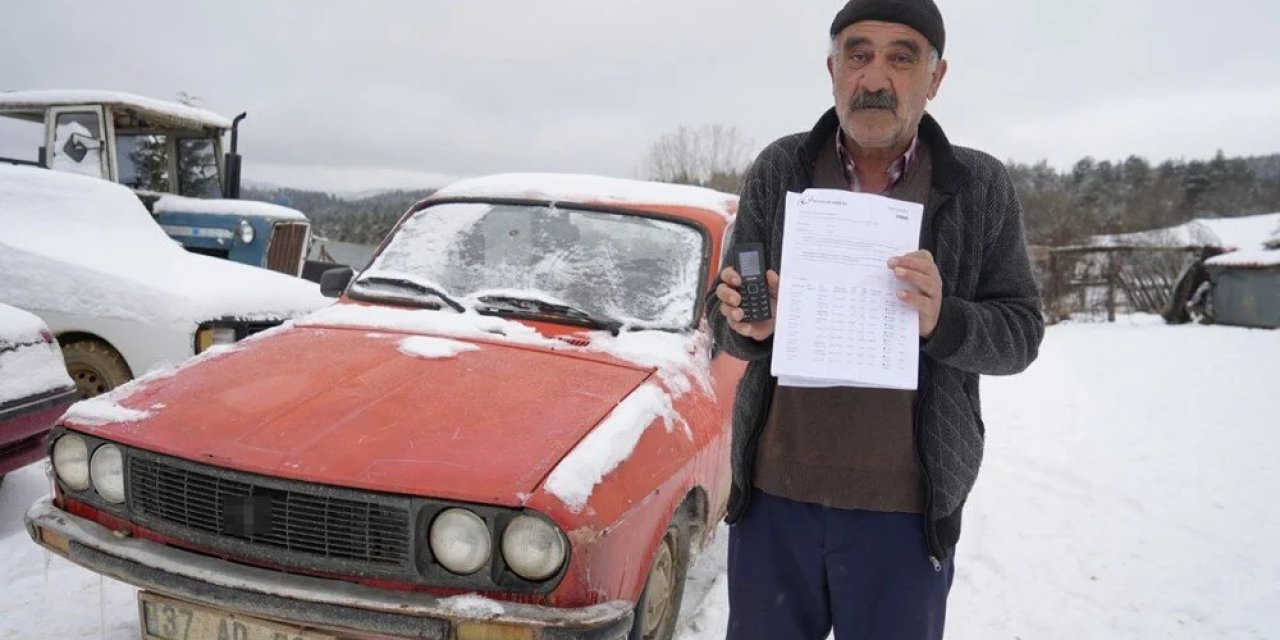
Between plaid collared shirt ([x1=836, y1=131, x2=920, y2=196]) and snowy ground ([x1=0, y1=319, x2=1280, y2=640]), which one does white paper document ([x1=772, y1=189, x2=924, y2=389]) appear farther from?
snowy ground ([x1=0, y1=319, x2=1280, y2=640])

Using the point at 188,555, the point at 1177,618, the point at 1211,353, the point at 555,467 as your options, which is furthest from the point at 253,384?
the point at 1211,353

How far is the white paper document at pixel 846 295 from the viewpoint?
1.67 metres

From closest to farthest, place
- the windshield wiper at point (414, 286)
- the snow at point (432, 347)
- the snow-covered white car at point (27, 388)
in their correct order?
the snow at point (432, 347)
the windshield wiper at point (414, 286)
the snow-covered white car at point (27, 388)

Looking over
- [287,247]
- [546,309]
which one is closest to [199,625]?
[546,309]

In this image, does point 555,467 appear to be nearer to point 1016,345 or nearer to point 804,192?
point 804,192

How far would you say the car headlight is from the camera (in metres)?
4.70

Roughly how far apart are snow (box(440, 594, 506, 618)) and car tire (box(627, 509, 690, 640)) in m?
0.59

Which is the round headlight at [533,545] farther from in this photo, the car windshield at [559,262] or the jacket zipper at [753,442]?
the car windshield at [559,262]

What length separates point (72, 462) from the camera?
235 cm

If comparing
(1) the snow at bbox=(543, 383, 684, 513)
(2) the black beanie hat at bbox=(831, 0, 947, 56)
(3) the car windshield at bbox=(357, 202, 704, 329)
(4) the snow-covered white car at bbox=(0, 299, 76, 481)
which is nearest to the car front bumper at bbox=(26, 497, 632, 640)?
(1) the snow at bbox=(543, 383, 684, 513)

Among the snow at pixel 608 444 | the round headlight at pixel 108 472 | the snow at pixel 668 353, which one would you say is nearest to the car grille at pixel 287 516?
the round headlight at pixel 108 472

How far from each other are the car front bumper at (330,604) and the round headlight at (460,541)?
0.10 meters

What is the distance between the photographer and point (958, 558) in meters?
4.11

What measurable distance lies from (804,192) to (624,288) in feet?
5.25
